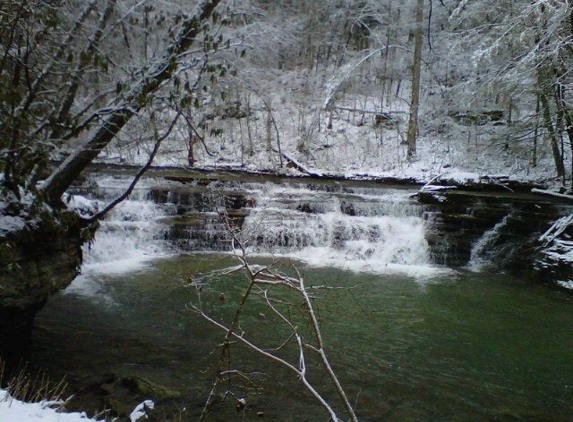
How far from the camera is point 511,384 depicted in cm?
495

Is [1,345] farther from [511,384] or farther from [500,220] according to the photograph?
[500,220]

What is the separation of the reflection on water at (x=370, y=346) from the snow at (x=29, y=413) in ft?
3.76

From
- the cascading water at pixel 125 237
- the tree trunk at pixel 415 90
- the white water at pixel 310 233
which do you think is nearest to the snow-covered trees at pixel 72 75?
the cascading water at pixel 125 237

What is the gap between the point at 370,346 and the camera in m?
5.71

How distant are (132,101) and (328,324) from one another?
4040 mm

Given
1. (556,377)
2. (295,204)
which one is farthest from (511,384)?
(295,204)

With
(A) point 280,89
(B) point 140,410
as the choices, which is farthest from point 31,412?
(A) point 280,89

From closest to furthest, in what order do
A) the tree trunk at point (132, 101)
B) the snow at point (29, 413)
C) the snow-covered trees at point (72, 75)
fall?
1. the snow at point (29, 413)
2. the snow-covered trees at point (72, 75)
3. the tree trunk at point (132, 101)

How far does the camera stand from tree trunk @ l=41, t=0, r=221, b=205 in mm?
4254

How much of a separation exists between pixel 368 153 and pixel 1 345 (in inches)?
635

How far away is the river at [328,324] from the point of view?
4.46 m

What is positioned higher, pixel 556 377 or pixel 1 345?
Result: pixel 1 345

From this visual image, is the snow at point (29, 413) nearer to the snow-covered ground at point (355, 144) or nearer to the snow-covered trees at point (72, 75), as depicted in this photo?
the snow-covered trees at point (72, 75)

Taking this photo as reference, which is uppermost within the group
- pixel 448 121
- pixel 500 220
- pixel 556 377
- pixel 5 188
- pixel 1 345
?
pixel 448 121
